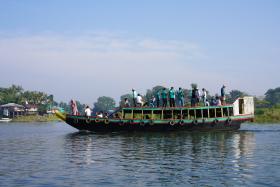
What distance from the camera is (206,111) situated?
3894cm

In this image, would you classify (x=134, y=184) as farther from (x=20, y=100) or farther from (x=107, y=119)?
(x=20, y=100)

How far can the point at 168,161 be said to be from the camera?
19.5 meters

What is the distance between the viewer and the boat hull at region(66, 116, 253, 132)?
3744 cm

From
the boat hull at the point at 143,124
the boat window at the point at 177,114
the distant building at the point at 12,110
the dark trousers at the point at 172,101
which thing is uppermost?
the distant building at the point at 12,110

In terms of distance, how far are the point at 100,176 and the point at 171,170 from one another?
297cm

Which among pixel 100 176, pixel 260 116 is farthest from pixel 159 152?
pixel 260 116

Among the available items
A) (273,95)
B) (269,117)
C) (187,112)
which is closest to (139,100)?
(187,112)

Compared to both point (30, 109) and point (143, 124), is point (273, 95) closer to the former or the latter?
point (30, 109)

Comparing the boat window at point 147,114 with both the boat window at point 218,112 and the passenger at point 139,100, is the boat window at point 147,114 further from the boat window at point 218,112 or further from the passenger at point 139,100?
the boat window at point 218,112

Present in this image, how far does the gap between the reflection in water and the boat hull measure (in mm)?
9904

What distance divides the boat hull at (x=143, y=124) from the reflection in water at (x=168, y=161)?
990 centimetres

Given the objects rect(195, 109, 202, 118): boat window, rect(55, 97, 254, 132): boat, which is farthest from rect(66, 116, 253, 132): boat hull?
rect(195, 109, 202, 118): boat window

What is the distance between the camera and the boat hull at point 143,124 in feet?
123

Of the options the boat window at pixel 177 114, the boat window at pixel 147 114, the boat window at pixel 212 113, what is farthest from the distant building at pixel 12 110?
the boat window at pixel 212 113
